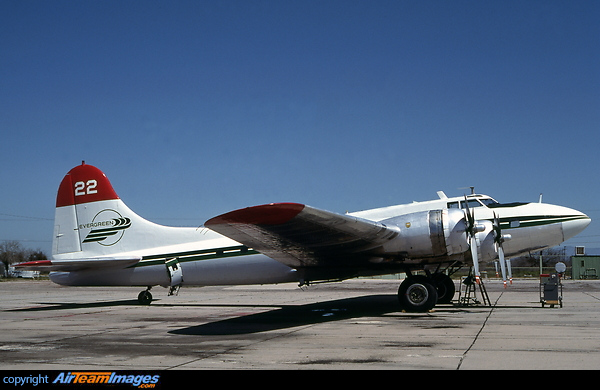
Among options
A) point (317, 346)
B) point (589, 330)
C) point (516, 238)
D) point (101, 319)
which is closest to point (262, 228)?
point (317, 346)

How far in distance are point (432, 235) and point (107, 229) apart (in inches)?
460

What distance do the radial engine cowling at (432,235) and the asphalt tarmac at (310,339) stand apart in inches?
69.8

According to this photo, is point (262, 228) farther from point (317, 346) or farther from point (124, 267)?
point (124, 267)

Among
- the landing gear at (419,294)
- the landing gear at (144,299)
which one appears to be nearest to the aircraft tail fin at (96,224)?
the landing gear at (144,299)

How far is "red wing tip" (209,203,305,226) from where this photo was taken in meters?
10.6

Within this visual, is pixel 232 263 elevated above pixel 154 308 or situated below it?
above

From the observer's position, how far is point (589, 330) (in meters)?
11.2

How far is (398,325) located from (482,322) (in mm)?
2113

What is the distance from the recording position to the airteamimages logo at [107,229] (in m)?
19.3

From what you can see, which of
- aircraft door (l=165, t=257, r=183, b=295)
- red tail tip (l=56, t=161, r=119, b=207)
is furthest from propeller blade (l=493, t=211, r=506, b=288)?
red tail tip (l=56, t=161, r=119, b=207)
